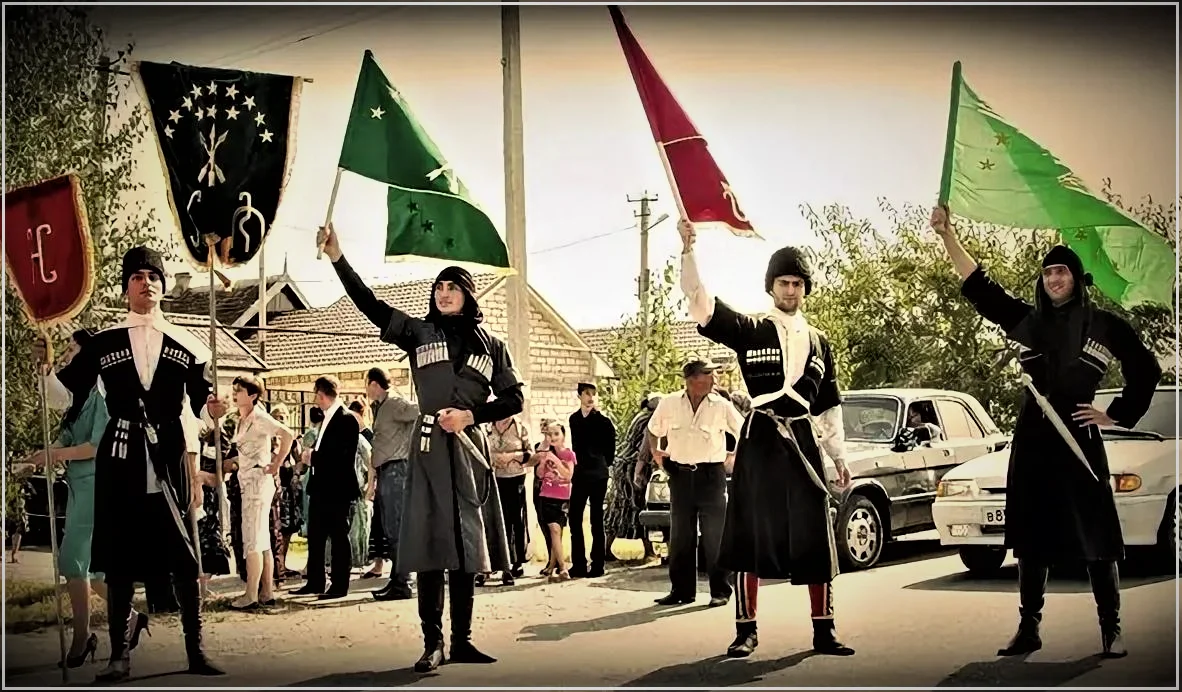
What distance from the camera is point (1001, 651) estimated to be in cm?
797

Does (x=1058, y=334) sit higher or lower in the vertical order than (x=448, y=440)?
higher

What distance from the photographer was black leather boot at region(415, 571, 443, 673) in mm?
7785

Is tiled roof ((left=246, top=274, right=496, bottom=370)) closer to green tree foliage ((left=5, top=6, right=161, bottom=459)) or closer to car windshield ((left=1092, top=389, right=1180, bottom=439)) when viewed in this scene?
green tree foliage ((left=5, top=6, right=161, bottom=459))

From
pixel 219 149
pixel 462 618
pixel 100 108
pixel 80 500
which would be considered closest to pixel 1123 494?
pixel 462 618

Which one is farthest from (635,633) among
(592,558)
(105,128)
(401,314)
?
(105,128)

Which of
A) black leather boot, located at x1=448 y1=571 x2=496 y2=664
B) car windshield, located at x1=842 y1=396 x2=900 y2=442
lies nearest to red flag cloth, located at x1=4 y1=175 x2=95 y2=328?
black leather boot, located at x1=448 y1=571 x2=496 y2=664

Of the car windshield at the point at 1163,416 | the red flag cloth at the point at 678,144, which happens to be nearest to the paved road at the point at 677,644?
the car windshield at the point at 1163,416

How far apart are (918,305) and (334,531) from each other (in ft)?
13.7

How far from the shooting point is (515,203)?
355 inches

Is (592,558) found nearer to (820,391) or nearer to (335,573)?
(335,573)

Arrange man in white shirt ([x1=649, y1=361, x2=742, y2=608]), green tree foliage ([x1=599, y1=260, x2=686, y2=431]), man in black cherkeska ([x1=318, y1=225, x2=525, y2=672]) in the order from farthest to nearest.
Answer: man in white shirt ([x1=649, y1=361, x2=742, y2=608])
green tree foliage ([x1=599, y1=260, x2=686, y2=431])
man in black cherkeska ([x1=318, y1=225, x2=525, y2=672])

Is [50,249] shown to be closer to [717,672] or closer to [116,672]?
[116,672]

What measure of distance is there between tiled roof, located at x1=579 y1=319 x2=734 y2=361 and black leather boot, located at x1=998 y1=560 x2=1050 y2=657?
250cm

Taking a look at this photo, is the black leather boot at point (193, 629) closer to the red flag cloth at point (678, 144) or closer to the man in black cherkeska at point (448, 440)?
the man in black cherkeska at point (448, 440)
